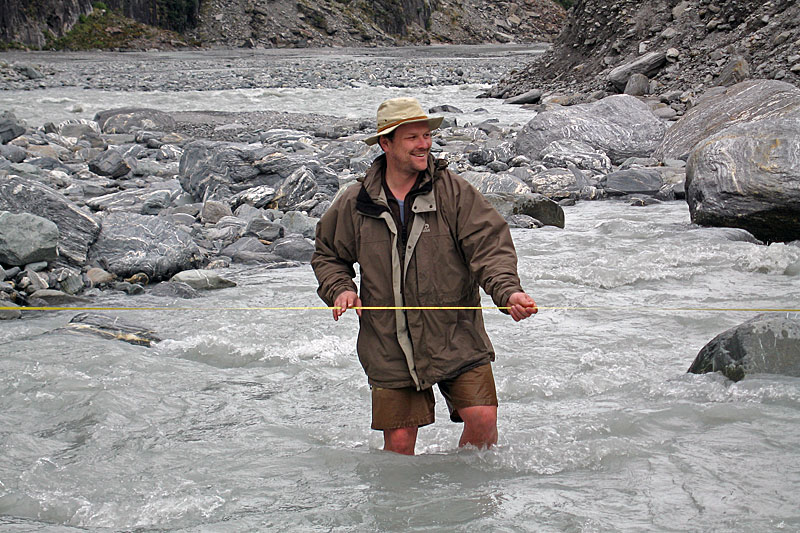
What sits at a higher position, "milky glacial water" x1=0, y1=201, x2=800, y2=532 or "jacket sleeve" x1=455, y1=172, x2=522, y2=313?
"jacket sleeve" x1=455, y1=172, x2=522, y2=313

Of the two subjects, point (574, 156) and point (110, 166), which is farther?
point (574, 156)

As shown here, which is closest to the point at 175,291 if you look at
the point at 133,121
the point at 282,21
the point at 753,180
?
the point at 753,180

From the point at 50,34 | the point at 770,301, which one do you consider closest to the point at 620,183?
the point at 770,301

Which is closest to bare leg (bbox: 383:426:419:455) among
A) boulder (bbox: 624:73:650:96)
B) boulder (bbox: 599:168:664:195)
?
boulder (bbox: 599:168:664:195)

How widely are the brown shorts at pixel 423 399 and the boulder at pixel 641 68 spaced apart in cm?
1955

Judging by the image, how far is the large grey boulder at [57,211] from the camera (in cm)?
843

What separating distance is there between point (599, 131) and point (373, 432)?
36.5 ft

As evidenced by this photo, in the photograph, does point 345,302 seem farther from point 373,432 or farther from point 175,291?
point 175,291

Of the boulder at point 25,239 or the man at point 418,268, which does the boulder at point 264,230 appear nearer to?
the boulder at point 25,239

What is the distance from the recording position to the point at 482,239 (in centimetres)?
354

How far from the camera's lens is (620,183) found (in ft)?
40.9

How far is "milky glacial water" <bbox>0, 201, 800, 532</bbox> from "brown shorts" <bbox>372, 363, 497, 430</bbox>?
342 mm

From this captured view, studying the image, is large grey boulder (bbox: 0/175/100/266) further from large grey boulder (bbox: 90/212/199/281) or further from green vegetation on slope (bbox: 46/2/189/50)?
green vegetation on slope (bbox: 46/2/189/50)

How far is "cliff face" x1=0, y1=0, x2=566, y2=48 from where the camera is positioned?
52.8 meters
